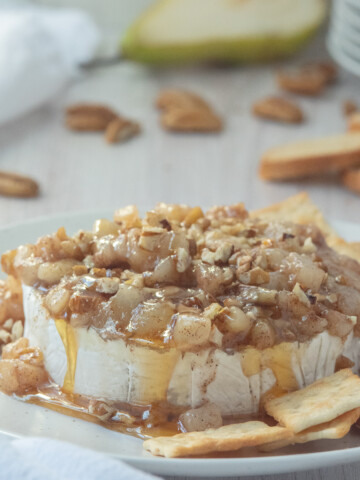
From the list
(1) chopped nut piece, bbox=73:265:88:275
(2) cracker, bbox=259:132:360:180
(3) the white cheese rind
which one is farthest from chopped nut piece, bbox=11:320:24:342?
(2) cracker, bbox=259:132:360:180

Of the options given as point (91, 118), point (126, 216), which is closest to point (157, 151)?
point (91, 118)

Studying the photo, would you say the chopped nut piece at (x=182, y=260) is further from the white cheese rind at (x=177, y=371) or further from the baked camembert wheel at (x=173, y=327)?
the white cheese rind at (x=177, y=371)

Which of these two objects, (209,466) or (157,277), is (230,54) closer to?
(157,277)

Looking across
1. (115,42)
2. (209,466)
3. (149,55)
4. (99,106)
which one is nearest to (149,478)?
(209,466)

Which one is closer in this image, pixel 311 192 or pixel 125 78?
pixel 311 192

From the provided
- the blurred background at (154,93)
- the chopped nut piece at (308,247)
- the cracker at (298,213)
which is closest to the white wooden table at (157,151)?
the blurred background at (154,93)
